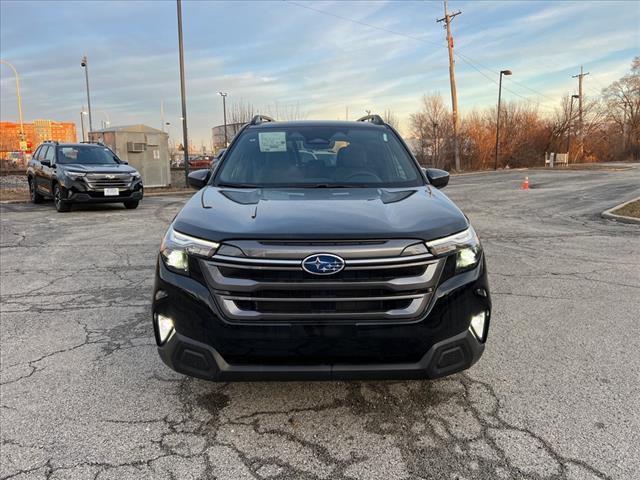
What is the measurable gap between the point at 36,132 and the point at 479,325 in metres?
73.2

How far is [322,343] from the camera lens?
2.44 metres

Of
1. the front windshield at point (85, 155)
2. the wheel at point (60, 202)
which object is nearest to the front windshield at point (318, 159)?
the wheel at point (60, 202)

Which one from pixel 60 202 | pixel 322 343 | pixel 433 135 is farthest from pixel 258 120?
pixel 433 135

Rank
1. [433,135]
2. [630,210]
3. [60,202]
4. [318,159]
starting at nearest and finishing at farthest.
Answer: [318,159] → [630,210] → [60,202] → [433,135]

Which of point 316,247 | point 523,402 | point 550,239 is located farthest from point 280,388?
point 550,239

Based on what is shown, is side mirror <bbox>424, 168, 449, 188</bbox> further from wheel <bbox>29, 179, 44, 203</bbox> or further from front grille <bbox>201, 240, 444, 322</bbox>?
wheel <bbox>29, 179, 44, 203</bbox>

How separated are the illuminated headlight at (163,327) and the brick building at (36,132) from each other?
2597 inches

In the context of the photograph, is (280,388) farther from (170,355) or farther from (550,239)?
(550,239)

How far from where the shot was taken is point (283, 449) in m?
2.60

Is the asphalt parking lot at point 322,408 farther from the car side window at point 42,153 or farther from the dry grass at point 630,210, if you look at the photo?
the car side window at point 42,153

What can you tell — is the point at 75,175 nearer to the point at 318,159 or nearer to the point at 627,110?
the point at 318,159

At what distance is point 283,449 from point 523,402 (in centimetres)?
152

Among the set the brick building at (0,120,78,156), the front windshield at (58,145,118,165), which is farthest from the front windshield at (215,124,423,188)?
the brick building at (0,120,78,156)

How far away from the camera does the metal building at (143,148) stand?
20328mm
